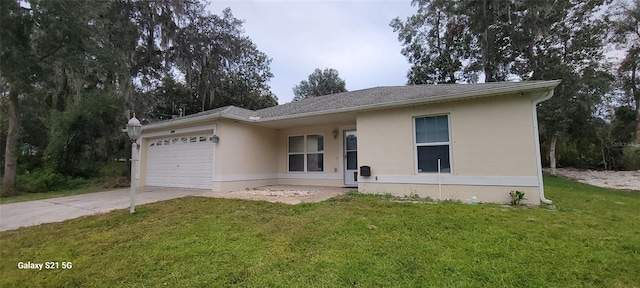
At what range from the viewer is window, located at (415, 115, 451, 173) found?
21.1 ft

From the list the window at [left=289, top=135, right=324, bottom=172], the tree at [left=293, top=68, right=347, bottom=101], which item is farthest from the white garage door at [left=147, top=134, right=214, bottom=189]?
the tree at [left=293, top=68, right=347, bottom=101]

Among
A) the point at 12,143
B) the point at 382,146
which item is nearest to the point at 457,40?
the point at 382,146

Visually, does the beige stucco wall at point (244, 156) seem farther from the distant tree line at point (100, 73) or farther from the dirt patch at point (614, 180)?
the dirt patch at point (614, 180)

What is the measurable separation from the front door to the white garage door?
14.2 feet

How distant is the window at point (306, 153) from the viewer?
9.77m

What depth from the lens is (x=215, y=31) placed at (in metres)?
16.1

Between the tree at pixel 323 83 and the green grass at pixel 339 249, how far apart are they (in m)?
22.3

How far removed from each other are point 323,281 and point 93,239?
3.37 metres

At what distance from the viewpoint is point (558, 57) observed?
557 inches

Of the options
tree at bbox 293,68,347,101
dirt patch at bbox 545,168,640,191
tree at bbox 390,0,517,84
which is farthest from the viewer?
tree at bbox 293,68,347,101

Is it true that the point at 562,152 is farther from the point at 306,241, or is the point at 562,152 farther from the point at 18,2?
the point at 18,2

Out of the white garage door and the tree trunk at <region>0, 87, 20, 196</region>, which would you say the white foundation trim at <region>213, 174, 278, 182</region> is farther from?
the tree trunk at <region>0, 87, 20, 196</region>

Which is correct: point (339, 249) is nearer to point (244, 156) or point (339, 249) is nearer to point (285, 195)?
point (285, 195)

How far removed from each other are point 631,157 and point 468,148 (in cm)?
1748
